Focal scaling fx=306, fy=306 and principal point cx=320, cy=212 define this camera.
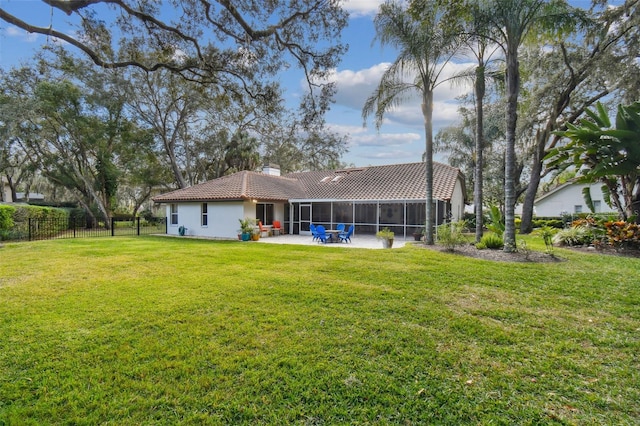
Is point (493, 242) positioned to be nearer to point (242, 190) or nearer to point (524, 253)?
point (524, 253)

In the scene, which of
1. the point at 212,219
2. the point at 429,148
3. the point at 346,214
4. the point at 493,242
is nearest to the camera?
the point at 493,242

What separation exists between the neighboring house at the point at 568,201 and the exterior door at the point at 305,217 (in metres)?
24.1

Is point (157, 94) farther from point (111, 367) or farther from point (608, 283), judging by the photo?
point (608, 283)

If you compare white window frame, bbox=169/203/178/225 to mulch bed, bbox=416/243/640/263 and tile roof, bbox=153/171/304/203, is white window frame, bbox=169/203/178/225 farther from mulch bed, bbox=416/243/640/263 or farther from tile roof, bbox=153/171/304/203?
mulch bed, bbox=416/243/640/263

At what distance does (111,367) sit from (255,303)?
2.53 meters

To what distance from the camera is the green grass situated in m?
3.03

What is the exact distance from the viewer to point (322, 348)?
4156 millimetres

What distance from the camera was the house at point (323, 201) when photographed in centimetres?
1838

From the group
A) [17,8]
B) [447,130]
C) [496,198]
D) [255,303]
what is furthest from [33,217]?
[496,198]

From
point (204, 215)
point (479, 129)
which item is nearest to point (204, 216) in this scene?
point (204, 215)

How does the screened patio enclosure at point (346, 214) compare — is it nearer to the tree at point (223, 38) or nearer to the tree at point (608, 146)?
the tree at point (608, 146)

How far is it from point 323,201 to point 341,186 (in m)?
2.15

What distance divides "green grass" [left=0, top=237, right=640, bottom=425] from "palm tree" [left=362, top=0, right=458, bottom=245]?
7.23m

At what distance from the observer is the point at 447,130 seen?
2848 cm
